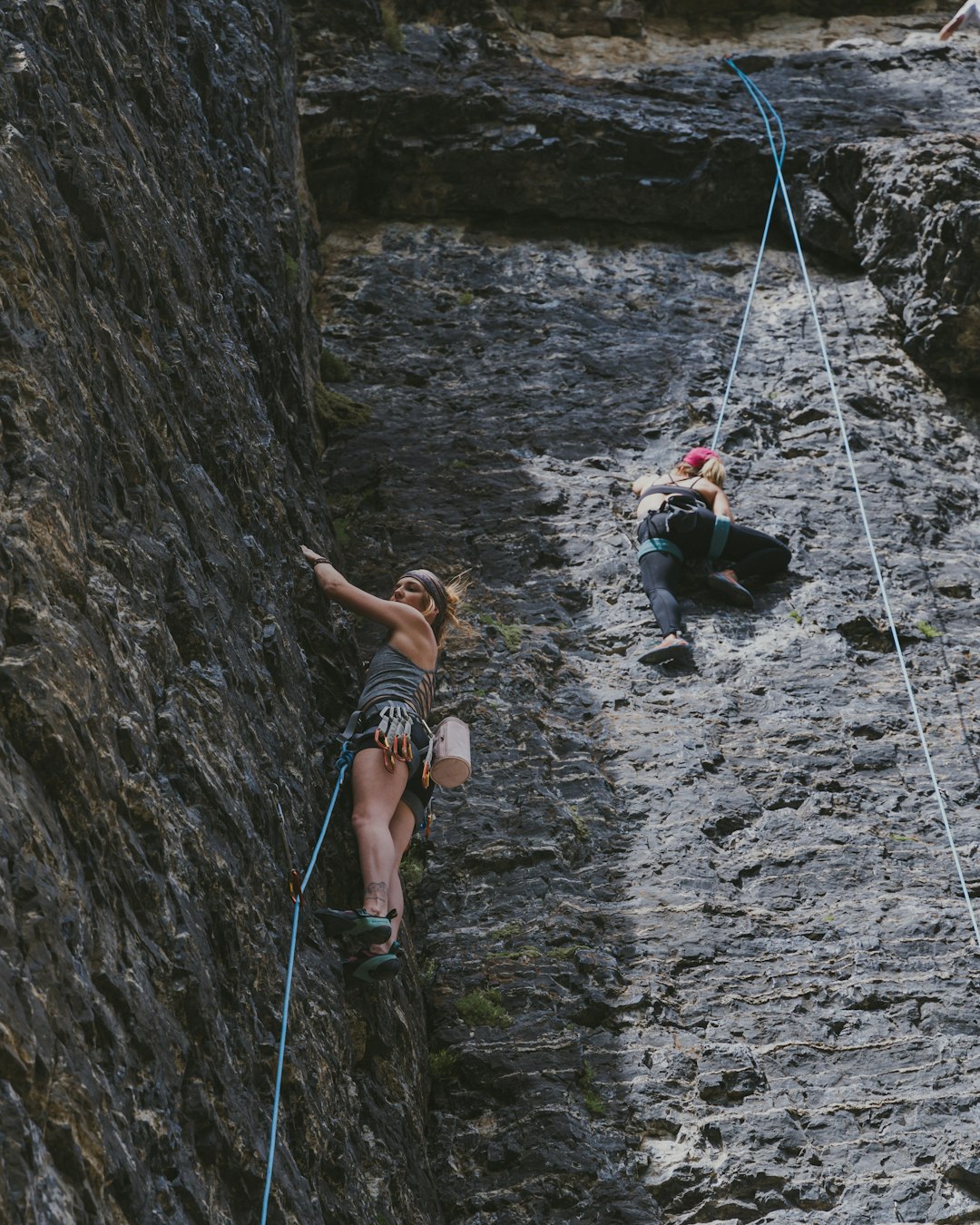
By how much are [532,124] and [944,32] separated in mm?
3851

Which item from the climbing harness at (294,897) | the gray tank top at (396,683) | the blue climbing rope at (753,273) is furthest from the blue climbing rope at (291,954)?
the blue climbing rope at (753,273)

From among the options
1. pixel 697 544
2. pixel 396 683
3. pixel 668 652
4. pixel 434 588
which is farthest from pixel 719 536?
pixel 396 683

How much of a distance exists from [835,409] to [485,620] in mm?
3247

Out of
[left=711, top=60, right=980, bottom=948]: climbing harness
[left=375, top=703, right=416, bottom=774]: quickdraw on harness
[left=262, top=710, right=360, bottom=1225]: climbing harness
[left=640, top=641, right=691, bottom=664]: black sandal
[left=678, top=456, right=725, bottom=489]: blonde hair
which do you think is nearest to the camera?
[left=262, top=710, right=360, bottom=1225]: climbing harness

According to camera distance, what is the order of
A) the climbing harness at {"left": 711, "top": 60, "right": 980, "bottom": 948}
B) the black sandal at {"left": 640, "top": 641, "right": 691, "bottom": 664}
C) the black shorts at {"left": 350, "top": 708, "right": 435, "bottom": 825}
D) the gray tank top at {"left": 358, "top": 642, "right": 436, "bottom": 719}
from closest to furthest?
the black shorts at {"left": 350, "top": 708, "right": 435, "bottom": 825} < the gray tank top at {"left": 358, "top": 642, "right": 436, "bottom": 719} < the climbing harness at {"left": 711, "top": 60, "right": 980, "bottom": 948} < the black sandal at {"left": 640, "top": 641, "right": 691, "bottom": 664}

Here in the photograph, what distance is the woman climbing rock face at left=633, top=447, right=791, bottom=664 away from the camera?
822 centimetres

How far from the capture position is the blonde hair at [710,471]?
875 centimetres

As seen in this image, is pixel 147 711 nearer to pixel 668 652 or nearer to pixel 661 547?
pixel 668 652

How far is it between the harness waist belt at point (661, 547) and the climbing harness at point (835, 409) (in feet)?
3.69

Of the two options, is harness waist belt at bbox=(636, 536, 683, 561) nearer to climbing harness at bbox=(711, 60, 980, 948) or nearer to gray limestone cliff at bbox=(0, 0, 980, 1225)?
gray limestone cliff at bbox=(0, 0, 980, 1225)

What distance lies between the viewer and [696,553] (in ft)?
27.5

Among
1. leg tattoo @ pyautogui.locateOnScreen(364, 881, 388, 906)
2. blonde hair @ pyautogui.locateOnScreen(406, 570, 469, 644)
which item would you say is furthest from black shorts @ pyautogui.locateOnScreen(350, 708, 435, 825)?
blonde hair @ pyautogui.locateOnScreen(406, 570, 469, 644)

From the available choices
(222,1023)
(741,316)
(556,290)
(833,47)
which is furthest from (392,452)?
(833,47)

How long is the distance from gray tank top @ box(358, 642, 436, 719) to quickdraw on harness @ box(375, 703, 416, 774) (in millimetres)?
73
